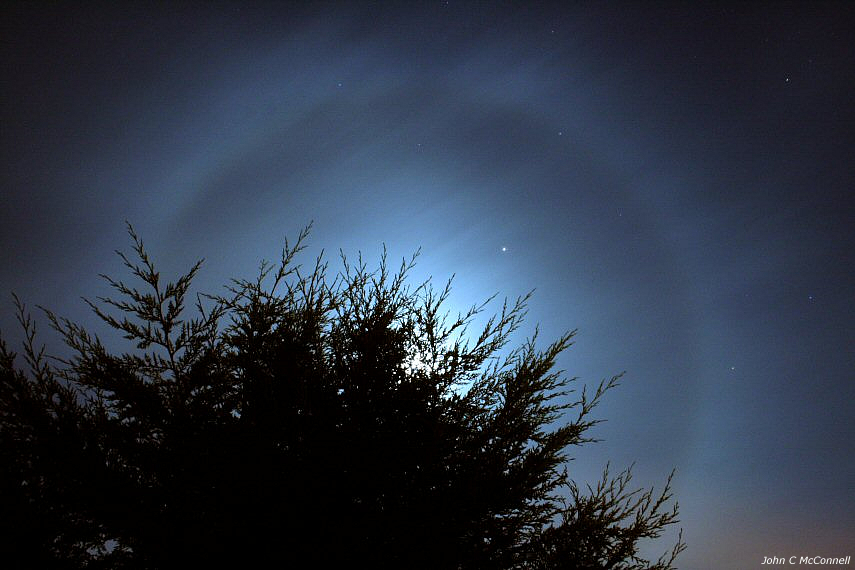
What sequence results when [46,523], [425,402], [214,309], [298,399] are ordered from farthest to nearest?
1. [214,309]
2. [425,402]
3. [298,399]
4. [46,523]

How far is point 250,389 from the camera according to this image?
595 cm

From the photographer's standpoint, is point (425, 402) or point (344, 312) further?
point (344, 312)

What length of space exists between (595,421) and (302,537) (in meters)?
3.84

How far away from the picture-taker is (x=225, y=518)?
5.21 m

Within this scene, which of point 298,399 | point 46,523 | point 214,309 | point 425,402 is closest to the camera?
point 46,523

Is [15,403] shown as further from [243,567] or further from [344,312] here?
[344,312]

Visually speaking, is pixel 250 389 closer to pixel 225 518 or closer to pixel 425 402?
pixel 225 518

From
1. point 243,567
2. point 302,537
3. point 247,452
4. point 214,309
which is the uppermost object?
point 214,309

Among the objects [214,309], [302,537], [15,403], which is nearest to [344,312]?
[214,309]

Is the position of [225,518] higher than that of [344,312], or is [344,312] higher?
[344,312]

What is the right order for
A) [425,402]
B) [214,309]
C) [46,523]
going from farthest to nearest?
[214,309]
[425,402]
[46,523]

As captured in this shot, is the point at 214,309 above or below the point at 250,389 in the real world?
above

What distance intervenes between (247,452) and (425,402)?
6.61 ft

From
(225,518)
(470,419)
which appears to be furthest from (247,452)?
(470,419)
